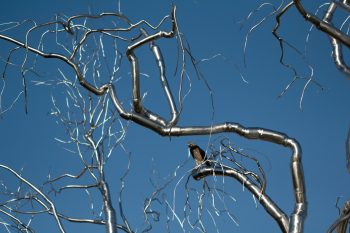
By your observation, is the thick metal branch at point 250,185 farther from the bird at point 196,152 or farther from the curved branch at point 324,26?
the curved branch at point 324,26

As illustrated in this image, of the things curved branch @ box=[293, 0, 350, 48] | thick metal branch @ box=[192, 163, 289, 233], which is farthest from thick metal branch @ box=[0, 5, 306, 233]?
curved branch @ box=[293, 0, 350, 48]

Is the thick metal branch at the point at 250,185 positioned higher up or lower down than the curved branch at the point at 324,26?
lower down

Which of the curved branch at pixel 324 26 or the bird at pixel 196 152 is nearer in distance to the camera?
the curved branch at pixel 324 26

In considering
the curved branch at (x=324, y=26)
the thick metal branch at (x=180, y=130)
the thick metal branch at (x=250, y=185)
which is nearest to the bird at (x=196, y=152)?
the thick metal branch at (x=250, y=185)

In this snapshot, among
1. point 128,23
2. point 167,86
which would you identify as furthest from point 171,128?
point 128,23

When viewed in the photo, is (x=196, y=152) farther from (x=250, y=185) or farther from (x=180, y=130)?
(x=180, y=130)

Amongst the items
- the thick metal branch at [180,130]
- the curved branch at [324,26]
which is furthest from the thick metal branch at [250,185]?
the curved branch at [324,26]

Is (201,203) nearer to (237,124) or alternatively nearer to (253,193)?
(253,193)

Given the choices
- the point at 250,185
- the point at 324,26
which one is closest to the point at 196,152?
the point at 250,185

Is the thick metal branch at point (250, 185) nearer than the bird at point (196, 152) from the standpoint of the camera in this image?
Yes

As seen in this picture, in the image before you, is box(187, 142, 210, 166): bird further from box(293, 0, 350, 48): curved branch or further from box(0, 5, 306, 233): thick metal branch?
box(293, 0, 350, 48): curved branch

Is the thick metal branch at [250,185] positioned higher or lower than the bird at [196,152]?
lower

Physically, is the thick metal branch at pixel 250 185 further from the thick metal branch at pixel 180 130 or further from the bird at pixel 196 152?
the bird at pixel 196 152

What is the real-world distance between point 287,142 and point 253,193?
27 cm
